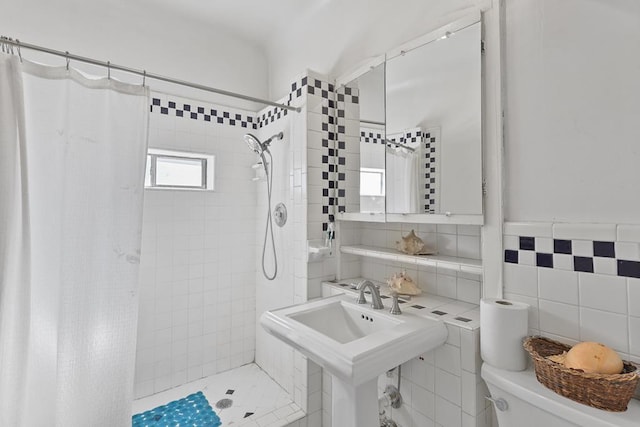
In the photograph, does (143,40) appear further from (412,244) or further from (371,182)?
(412,244)

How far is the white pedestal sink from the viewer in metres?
1.00

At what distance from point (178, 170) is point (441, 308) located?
2.03 meters

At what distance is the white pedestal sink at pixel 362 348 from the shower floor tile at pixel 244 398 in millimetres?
800

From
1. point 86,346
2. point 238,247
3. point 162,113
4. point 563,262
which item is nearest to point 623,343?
point 563,262

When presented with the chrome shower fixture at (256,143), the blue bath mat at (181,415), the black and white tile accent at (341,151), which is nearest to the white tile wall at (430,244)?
the black and white tile accent at (341,151)

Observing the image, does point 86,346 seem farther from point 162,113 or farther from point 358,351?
point 162,113

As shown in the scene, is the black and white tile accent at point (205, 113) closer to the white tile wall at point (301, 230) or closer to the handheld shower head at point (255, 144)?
the handheld shower head at point (255, 144)

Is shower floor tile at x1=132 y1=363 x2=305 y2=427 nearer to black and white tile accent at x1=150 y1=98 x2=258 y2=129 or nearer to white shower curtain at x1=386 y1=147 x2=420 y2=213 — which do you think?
white shower curtain at x1=386 y1=147 x2=420 y2=213

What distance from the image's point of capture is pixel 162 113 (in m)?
2.13

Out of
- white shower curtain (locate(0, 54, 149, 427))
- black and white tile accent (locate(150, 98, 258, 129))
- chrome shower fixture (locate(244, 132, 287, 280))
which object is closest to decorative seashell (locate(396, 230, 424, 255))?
chrome shower fixture (locate(244, 132, 287, 280))

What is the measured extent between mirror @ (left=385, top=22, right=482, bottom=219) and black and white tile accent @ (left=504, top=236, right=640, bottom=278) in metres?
0.21

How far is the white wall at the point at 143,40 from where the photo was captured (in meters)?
1.76

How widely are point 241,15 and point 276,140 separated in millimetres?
956

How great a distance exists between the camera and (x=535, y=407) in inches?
36.3
